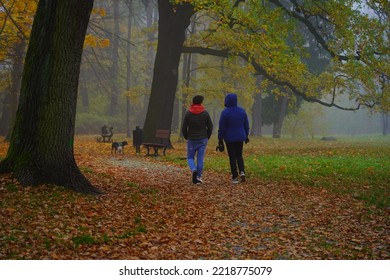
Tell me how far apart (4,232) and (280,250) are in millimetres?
3583

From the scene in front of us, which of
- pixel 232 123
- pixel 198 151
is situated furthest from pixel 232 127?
pixel 198 151

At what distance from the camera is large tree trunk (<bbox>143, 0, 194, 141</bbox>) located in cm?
2123

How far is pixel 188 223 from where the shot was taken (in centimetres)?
763

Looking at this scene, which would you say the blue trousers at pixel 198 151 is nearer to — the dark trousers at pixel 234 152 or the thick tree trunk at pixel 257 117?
the dark trousers at pixel 234 152

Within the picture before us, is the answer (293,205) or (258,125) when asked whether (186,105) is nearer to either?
(258,125)

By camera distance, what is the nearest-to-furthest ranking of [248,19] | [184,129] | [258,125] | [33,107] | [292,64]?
[33,107] → [184,129] → [248,19] → [292,64] → [258,125]

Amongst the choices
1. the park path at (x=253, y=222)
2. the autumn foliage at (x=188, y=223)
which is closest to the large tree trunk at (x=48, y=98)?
the autumn foliage at (x=188, y=223)

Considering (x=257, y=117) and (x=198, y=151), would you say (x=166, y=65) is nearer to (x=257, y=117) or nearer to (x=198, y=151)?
(x=198, y=151)

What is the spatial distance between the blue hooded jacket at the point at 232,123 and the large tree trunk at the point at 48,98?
391cm

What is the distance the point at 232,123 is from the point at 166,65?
10.8 m

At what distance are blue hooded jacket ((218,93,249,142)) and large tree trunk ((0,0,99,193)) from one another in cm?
391

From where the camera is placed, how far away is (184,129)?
1133 cm

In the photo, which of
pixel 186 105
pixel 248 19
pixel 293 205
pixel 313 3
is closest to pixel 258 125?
pixel 186 105

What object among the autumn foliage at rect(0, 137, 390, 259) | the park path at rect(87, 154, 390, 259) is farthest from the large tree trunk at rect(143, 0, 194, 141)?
the autumn foliage at rect(0, 137, 390, 259)
